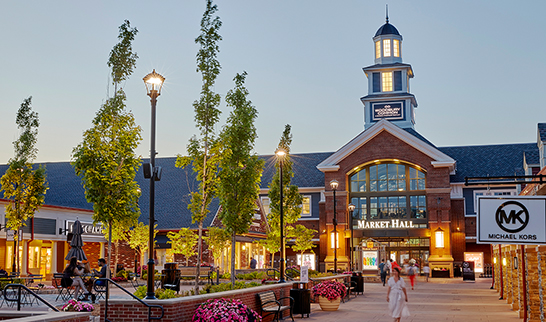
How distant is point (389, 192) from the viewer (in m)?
50.9

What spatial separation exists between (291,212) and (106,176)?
56.9 feet

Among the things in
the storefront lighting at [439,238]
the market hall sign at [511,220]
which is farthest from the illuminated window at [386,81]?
the market hall sign at [511,220]

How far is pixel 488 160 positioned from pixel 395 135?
32.6 feet

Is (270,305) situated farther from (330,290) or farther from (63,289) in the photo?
(63,289)

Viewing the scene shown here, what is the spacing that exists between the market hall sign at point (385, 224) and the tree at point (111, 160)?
30.5m

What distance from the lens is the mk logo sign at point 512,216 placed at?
10742mm

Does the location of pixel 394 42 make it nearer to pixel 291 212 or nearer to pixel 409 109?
pixel 409 109

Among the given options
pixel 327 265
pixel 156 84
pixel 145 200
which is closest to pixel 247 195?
pixel 156 84

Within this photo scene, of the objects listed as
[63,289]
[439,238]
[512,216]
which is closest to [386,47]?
[439,238]

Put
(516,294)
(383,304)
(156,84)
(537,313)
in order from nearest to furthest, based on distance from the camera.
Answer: (156,84) → (537,313) → (516,294) → (383,304)

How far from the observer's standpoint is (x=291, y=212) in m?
37.2

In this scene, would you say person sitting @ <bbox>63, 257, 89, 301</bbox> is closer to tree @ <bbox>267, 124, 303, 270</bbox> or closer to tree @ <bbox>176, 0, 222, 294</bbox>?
tree @ <bbox>176, 0, 222, 294</bbox>

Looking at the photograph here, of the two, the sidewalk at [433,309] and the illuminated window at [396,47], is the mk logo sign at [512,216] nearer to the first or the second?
the sidewalk at [433,309]

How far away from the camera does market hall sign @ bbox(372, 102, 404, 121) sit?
55938 millimetres
